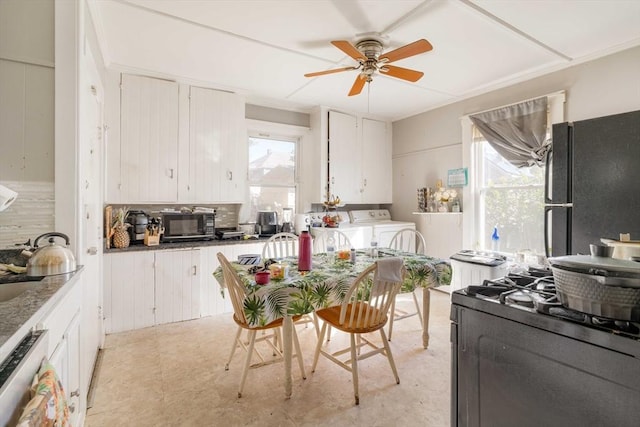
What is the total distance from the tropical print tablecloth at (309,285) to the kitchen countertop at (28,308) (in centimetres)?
88

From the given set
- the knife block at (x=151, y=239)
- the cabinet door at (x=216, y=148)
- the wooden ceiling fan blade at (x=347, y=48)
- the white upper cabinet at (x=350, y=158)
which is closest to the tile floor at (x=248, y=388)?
the knife block at (x=151, y=239)

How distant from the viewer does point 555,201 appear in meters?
→ 2.19

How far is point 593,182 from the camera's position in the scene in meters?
1.97

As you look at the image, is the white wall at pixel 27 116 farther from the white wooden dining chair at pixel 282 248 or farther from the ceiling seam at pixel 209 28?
the white wooden dining chair at pixel 282 248

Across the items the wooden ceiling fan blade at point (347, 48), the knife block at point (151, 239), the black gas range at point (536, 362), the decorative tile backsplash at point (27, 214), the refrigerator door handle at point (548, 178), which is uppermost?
the wooden ceiling fan blade at point (347, 48)

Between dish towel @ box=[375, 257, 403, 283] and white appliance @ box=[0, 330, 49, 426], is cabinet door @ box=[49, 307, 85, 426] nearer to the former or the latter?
white appliance @ box=[0, 330, 49, 426]

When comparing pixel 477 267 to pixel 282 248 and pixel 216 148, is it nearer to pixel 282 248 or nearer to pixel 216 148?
pixel 282 248

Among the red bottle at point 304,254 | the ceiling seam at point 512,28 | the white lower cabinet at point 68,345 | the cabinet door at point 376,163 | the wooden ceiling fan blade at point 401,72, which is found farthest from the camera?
the cabinet door at point 376,163

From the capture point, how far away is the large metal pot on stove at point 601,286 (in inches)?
31.3

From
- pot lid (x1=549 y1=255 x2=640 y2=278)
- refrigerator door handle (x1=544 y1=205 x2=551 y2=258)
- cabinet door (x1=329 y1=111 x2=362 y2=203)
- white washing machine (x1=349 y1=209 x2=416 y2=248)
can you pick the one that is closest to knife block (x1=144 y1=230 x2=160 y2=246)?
cabinet door (x1=329 y1=111 x2=362 y2=203)

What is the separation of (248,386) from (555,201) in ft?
8.16

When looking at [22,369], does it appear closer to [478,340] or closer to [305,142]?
[478,340]

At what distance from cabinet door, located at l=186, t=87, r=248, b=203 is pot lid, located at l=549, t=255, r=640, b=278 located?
11.2ft

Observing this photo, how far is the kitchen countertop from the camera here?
0.88 m
